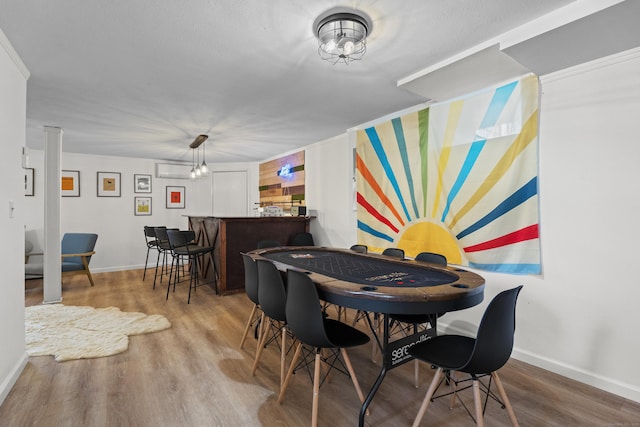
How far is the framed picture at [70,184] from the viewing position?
6301mm

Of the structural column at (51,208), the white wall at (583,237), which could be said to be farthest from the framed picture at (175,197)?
the white wall at (583,237)

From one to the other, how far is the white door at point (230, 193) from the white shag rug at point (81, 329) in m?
3.89

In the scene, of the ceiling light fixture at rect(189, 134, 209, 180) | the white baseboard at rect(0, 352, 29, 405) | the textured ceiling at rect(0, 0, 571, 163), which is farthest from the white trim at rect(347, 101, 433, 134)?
the white baseboard at rect(0, 352, 29, 405)

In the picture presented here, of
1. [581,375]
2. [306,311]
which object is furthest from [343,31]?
[581,375]

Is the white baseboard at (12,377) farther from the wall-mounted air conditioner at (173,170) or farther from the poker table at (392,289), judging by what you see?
the wall-mounted air conditioner at (173,170)

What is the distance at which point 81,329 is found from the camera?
339 cm

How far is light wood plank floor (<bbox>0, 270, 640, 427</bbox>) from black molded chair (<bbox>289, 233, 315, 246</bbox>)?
2413mm

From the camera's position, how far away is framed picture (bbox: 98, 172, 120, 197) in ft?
21.7

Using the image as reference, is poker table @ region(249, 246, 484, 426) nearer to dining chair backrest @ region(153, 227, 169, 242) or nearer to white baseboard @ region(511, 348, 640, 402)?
white baseboard @ region(511, 348, 640, 402)

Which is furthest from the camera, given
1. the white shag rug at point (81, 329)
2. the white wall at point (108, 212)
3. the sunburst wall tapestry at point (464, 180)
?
the white wall at point (108, 212)

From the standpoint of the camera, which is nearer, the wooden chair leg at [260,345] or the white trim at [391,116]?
the wooden chair leg at [260,345]

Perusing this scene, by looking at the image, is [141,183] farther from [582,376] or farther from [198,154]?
[582,376]

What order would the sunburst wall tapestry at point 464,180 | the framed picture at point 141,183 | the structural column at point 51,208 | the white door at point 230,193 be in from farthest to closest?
the white door at point 230,193
the framed picture at point 141,183
the structural column at point 51,208
the sunburst wall tapestry at point 464,180

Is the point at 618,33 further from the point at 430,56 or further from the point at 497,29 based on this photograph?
the point at 430,56
